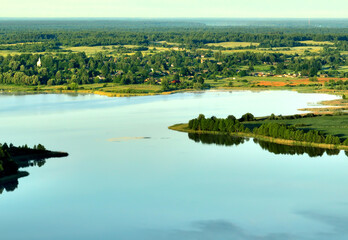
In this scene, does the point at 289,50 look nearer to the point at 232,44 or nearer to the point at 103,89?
the point at 232,44

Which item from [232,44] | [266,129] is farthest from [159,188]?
[232,44]

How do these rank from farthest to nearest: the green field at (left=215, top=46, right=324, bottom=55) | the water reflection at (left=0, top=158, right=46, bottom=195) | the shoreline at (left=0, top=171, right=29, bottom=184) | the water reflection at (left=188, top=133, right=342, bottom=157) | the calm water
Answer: the green field at (left=215, top=46, right=324, bottom=55)
the water reflection at (left=188, top=133, right=342, bottom=157)
the shoreline at (left=0, top=171, right=29, bottom=184)
the water reflection at (left=0, top=158, right=46, bottom=195)
the calm water

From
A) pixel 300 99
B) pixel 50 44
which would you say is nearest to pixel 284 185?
pixel 300 99

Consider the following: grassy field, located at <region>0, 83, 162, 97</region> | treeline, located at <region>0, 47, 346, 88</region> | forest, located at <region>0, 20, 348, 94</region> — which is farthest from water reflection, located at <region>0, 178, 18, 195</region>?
treeline, located at <region>0, 47, 346, 88</region>

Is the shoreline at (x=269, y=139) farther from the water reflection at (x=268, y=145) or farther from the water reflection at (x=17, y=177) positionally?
the water reflection at (x=17, y=177)

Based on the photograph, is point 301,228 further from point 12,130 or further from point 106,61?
point 106,61

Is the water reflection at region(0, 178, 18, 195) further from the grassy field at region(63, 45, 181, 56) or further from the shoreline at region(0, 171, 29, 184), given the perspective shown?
the grassy field at region(63, 45, 181, 56)

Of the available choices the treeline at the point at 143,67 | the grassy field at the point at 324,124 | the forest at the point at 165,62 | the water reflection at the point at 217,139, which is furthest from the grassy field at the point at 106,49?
the water reflection at the point at 217,139
